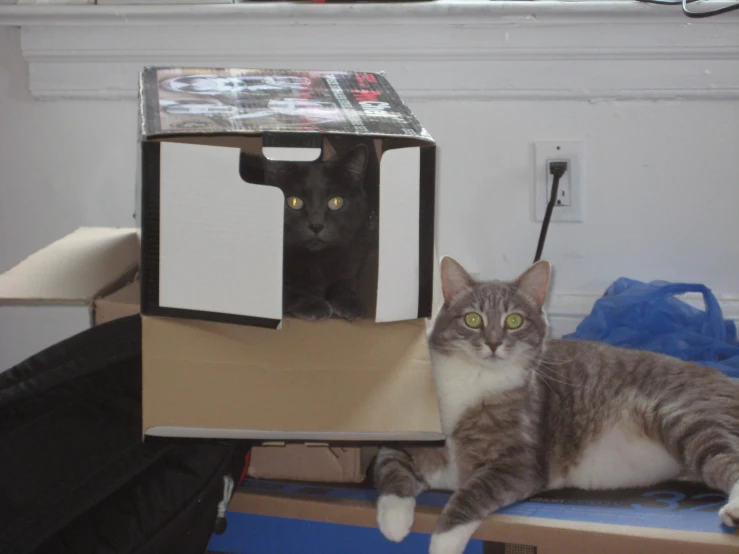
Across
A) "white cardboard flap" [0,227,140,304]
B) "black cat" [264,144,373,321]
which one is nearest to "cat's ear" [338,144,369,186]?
"black cat" [264,144,373,321]

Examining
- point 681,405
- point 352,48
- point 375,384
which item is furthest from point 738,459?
point 352,48

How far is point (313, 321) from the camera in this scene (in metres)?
0.91

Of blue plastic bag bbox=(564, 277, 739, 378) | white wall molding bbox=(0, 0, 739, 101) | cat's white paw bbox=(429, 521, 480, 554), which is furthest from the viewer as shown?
white wall molding bbox=(0, 0, 739, 101)

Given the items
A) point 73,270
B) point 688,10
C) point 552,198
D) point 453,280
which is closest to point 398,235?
point 453,280

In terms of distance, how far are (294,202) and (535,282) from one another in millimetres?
415

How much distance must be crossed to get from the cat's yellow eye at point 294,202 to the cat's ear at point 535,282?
0.38 metres

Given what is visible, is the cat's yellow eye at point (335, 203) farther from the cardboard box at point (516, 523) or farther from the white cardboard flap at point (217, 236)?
the cardboard box at point (516, 523)

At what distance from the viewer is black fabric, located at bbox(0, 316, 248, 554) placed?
728 mm

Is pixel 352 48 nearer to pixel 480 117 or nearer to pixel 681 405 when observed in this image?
pixel 480 117

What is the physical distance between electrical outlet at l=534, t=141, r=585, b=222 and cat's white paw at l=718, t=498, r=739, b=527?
2.60 feet

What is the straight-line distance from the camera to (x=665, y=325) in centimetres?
131

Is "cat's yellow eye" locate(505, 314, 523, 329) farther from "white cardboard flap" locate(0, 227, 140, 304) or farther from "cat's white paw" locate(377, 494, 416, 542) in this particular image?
"white cardboard flap" locate(0, 227, 140, 304)

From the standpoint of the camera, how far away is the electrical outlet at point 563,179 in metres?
1.46

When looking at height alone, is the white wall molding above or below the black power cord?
above
